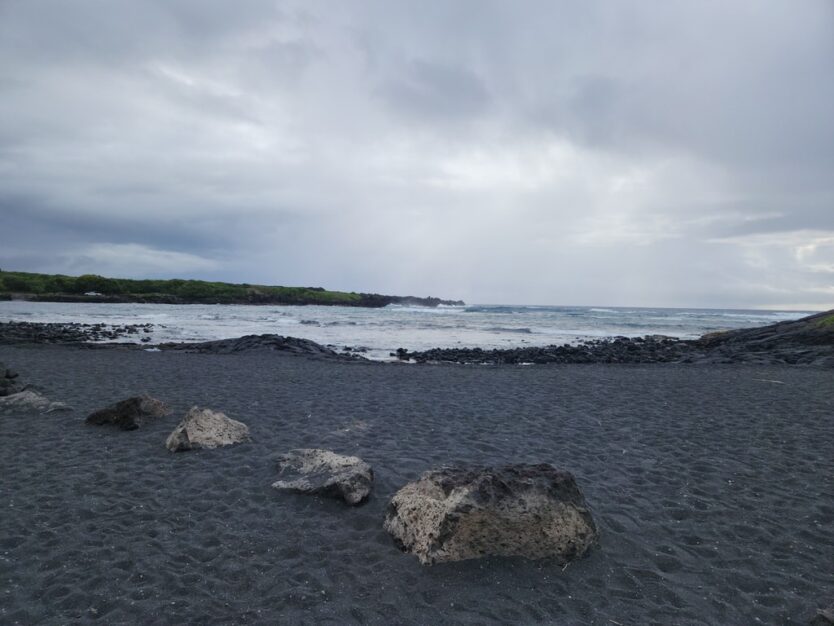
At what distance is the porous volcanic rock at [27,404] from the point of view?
1038 centimetres

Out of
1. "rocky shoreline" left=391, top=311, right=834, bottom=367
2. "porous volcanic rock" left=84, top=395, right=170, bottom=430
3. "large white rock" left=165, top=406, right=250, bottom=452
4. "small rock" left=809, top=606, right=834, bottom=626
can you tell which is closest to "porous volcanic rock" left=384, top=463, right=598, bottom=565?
"small rock" left=809, top=606, right=834, bottom=626

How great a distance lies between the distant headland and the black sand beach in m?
82.1

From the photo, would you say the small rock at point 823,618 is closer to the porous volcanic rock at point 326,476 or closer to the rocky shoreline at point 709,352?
the porous volcanic rock at point 326,476

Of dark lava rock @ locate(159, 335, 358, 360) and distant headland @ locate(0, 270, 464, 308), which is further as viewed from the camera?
distant headland @ locate(0, 270, 464, 308)

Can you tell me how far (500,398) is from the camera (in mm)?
Result: 13367

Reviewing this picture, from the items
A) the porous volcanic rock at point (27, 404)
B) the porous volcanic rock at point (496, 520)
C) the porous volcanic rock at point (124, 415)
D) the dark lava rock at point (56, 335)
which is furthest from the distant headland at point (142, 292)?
the porous volcanic rock at point (496, 520)

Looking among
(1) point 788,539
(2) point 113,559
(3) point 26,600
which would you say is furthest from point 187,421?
(1) point 788,539

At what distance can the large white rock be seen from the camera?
823 cm

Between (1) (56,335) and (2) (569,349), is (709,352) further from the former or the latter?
(1) (56,335)

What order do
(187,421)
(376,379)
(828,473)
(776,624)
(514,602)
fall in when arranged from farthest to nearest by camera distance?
(376,379) < (187,421) < (828,473) < (514,602) < (776,624)

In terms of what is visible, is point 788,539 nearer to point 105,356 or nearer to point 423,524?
point 423,524

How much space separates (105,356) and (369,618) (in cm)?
2088

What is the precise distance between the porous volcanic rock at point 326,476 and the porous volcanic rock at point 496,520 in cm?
103

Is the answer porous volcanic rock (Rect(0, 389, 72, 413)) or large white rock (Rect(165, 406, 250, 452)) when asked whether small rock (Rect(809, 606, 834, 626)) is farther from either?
porous volcanic rock (Rect(0, 389, 72, 413))
